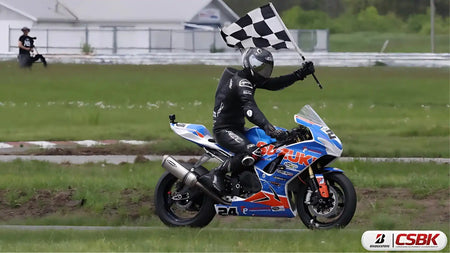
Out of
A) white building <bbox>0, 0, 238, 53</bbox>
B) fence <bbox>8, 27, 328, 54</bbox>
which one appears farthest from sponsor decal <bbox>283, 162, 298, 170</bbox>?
fence <bbox>8, 27, 328, 54</bbox>

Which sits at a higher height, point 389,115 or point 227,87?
point 227,87

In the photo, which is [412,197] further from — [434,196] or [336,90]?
[336,90]

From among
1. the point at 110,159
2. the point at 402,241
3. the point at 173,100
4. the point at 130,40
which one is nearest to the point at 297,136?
the point at 402,241

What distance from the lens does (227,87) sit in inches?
370

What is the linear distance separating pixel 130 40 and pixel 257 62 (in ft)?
44.0

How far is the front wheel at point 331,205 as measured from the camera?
29.8 ft

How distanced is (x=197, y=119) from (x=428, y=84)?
17.5ft

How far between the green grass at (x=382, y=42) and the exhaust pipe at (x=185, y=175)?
11982 mm

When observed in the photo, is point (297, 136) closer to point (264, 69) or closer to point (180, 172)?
point (264, 69)


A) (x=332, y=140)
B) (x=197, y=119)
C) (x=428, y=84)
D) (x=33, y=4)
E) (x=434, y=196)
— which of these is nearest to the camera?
(x=332, y=140)

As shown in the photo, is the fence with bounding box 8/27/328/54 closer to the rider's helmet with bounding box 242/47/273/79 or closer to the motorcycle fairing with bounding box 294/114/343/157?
the rider's helmet with bounding box 242/47/273/79

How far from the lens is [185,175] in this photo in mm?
9484

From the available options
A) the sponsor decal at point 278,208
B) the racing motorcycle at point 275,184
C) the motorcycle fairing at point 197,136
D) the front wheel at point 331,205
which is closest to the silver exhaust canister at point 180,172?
the racing motorcycle at point 275,184

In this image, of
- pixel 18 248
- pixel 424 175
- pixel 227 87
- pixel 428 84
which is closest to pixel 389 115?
pixel 428 84
